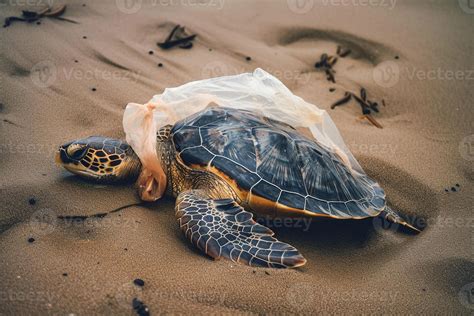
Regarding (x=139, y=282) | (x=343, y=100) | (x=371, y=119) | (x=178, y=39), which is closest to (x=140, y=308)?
(x=139, y=282)

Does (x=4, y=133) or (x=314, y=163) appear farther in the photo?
(x=4, y=133)

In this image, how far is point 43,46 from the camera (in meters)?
3.70

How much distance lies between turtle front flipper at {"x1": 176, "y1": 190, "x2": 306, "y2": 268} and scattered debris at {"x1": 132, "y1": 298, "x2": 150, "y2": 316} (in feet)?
1.42

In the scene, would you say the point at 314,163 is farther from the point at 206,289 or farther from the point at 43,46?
the point at 43,46

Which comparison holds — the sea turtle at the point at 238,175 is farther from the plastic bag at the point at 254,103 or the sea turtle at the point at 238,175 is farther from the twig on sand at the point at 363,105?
the twig on sand at the point at 363,105

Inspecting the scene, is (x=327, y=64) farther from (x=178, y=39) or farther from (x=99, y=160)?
(x=99, y=160)

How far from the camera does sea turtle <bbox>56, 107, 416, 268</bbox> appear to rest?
2053 mm

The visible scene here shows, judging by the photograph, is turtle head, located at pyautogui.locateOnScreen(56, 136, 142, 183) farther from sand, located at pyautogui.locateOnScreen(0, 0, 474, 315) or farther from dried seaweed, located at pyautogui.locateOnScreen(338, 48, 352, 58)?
dried seaweed, located at pyautogui.locateOnScreen(338, 48, 352, 58)

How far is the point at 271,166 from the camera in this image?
2232 millimetres

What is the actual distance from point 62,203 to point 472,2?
558 cm

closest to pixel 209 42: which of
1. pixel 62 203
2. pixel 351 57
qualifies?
pixel 351 57

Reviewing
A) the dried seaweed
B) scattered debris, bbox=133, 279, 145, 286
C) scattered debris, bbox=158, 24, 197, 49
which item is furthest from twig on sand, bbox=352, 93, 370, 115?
scattered debris, bbox=133, 279, 145, 286

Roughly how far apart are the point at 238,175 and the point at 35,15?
3337 millimetres

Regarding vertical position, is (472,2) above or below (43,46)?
above
